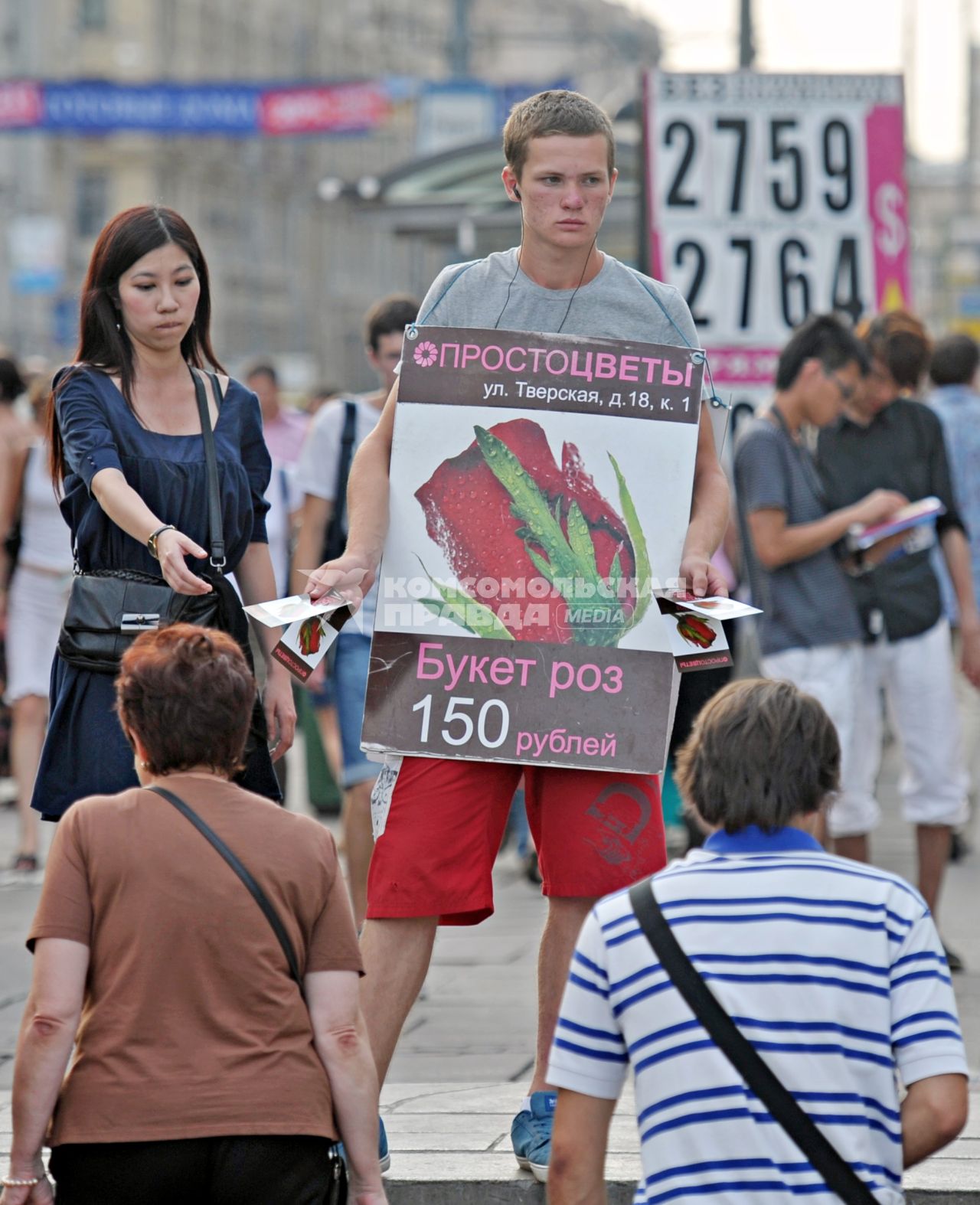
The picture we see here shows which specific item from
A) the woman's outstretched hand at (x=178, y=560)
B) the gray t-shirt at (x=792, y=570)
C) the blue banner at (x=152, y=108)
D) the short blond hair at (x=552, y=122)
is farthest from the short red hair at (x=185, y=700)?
the blue banner at (x=152, y=108)

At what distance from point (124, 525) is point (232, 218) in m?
56.9

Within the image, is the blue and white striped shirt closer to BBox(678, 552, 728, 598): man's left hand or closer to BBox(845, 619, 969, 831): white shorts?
BBox(678, 552, 728, 598): man's left hand

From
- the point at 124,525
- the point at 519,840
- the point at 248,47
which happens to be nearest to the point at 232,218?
the point at 248,47

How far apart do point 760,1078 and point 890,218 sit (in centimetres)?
563

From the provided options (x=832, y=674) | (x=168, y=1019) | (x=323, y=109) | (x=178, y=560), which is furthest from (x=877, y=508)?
(x=323, y=109)

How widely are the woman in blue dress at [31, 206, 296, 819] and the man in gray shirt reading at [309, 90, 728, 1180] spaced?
381 millimetres

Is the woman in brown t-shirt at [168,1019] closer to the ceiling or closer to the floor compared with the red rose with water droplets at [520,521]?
closer to the floor

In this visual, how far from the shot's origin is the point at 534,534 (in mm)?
3775

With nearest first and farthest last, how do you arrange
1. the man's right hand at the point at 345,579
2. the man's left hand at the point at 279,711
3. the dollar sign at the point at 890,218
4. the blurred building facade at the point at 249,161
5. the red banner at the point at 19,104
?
the man's right hand at the point at 345,579 → the man's left hand at the point at 279,711 → the dollar sign at the point at 890,218 → the red banner at the point at 19,104 → the blurred building facade at the point at 249,161

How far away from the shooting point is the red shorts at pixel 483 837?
369 centimetres

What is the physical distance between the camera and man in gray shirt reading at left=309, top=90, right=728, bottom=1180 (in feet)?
12.1

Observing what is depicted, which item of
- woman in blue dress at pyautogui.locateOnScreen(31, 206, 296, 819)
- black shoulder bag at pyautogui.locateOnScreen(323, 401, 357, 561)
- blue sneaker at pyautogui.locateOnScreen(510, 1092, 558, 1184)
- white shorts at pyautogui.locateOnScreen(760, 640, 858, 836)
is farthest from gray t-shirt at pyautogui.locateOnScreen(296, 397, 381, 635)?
blue sneaker at pyautogui.locateOnScreen(510, 1092, 558, 1184)

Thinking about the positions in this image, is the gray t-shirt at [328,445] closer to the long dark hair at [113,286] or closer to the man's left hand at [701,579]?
the long dark hair at [113,286]

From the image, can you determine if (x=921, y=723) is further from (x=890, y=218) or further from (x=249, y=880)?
(x=249, y=880)
